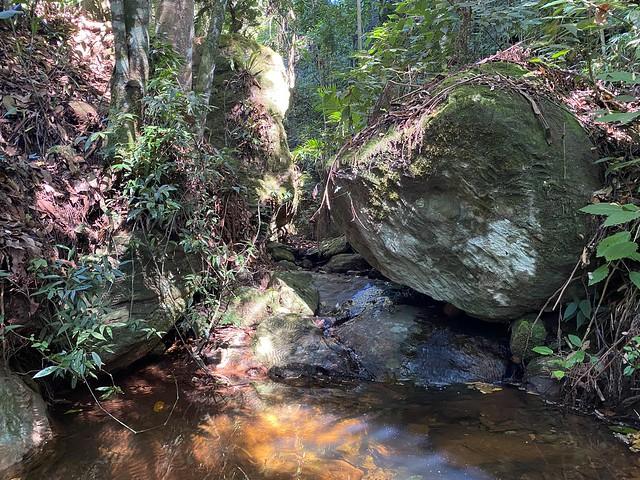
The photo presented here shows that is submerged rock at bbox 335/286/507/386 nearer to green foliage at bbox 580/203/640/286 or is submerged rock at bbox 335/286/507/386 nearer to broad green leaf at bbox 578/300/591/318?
broad green leaf at bbox 578/300/591/318

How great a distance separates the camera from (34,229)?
132 inches

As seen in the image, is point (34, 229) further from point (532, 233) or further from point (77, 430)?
point (532, 233)

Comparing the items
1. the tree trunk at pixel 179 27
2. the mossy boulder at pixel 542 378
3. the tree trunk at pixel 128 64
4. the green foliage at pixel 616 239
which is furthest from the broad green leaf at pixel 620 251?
the tree trunk at pixel 179 27

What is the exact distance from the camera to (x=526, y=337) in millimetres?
3865

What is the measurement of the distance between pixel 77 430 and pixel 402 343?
2.92 m

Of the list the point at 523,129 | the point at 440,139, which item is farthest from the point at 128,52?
the point at 523,129

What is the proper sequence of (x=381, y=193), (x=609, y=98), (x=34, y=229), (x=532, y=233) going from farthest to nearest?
(x=381, y=193) < (x=609, y=98) < (x=532, y=233) < (x=34, y=229)

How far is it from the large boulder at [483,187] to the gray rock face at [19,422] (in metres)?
3.13

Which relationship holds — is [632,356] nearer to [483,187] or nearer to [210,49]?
[483,187]

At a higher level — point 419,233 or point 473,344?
point 419,233

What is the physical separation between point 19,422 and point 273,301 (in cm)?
276

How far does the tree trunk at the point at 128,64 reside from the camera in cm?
430

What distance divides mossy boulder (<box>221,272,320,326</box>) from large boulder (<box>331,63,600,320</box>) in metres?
1.54

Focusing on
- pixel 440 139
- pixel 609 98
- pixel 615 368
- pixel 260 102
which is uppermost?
pixel 260 102
